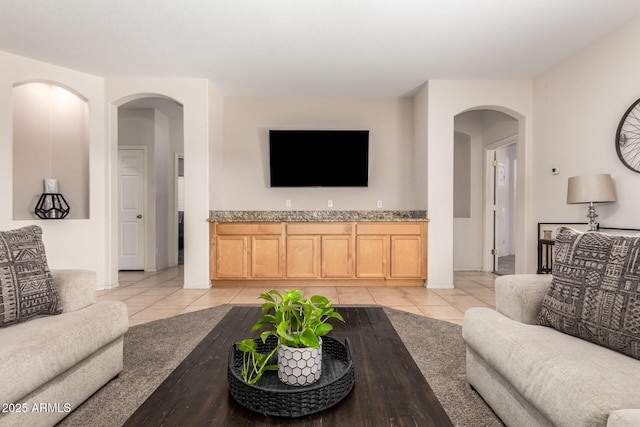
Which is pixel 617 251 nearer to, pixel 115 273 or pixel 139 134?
pixel 115 273

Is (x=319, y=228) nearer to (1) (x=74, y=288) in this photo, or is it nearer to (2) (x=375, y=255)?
(2) (x=375, y=255)

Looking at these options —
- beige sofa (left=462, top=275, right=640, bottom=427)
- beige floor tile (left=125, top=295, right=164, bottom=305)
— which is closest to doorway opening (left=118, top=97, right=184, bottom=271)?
beige floor tile (left=125, top=295, right=164, bottom=305)

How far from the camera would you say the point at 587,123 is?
3.30 meters

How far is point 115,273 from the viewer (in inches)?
169

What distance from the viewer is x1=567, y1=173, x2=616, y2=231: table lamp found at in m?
2.85

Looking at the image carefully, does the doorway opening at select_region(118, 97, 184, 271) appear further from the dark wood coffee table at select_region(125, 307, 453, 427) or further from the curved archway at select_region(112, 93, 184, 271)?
the dark wood coffee table at select_region(125, 307, 453, 427)

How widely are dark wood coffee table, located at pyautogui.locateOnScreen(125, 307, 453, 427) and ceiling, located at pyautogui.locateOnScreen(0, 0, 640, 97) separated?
2.62 m

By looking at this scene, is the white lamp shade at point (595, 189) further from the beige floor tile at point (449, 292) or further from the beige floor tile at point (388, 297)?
the beige floor tile at point (388, 297)

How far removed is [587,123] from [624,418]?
11.4 feet

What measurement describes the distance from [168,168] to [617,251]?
243 inches

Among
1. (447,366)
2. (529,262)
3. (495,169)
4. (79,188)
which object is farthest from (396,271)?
(79,188)

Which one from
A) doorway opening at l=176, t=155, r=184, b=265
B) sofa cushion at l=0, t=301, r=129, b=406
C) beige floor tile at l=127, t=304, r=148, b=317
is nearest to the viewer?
sofa cushion at l=0, t=301, r=129, b=406

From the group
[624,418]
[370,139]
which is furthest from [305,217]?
[624,418]

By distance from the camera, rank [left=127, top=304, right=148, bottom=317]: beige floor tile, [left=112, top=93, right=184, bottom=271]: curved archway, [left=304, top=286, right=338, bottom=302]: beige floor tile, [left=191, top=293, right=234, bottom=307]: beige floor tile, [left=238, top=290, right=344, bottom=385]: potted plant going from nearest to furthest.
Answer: [left=238, top=290, right=344, bottom=385]: potted plant → [left=127, top=304, right=148, bottom=317]: beige floor tile → [left=191, top=293, right=234, bottom=307]: beige floor tile → [left=304, top=286, right=338, bottom=302]: beige floor tile → [left=112, top=93, right=184, bottom=271]: curved archway
